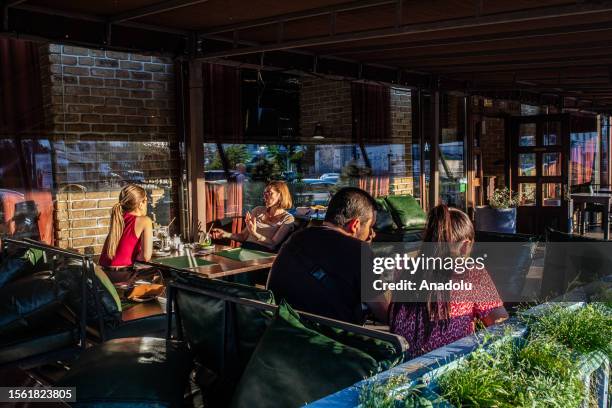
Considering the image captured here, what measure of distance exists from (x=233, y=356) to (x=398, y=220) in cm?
644

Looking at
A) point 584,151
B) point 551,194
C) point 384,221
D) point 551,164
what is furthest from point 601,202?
point 584,151

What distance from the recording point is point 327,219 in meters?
3.46

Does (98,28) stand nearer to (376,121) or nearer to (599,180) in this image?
(376,121)

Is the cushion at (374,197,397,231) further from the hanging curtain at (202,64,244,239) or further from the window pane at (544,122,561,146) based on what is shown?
the window pane at (544,122,561,146)

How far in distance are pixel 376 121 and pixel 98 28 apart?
15.5ft

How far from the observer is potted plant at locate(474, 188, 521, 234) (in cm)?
1118

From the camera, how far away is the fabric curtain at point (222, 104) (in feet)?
23.4

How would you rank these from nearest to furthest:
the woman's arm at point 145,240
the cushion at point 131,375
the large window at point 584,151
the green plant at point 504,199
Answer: the cushion at point 131,375
the woman's arm at point 145,240
the green plant at point 504,199
the large window at point 584,151

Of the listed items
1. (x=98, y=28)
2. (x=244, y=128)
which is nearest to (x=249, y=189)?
(x=244, y=128)

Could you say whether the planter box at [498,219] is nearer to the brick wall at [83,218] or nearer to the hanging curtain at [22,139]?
the brick wall at [83,218]

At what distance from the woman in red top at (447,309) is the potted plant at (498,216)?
27.9ft

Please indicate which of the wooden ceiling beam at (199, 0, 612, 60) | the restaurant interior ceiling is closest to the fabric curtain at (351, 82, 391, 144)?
the restaurant interior ceiling

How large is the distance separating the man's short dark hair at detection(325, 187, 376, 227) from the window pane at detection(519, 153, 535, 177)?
9.70m

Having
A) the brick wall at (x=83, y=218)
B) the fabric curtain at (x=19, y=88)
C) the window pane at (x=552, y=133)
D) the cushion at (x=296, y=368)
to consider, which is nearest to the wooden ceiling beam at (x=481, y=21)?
the fabric curtain at (x=19, y=88)
